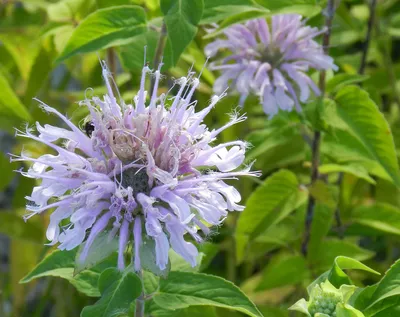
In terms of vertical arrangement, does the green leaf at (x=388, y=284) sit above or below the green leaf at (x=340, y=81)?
below

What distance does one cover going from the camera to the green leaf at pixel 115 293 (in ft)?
2.27

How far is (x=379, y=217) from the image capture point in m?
1.20

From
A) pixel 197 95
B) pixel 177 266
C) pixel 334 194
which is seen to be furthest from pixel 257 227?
pixel 197 95

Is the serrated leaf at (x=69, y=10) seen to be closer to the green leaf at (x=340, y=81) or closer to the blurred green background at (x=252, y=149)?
the blurred green background at (x=252, y=149)

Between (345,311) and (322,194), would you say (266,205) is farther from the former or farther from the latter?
(345,311)

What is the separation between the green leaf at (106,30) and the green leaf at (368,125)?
358mm

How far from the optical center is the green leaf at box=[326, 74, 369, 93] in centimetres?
104

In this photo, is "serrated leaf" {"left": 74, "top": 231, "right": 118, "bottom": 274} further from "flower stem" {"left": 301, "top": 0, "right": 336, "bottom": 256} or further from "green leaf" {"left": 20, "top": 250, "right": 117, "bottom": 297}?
"flower stem" {"left": 301, "top": 0, "right": 336, "bottom": 256}

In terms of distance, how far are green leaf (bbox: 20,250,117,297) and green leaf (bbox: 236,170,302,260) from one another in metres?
0.32

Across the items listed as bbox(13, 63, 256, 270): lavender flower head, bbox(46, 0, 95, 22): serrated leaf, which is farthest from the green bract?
bbox(46, 0, 95, 22): serrated leaf

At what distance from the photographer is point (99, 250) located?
2.36 feet

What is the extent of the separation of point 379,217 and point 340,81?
11.1 inches

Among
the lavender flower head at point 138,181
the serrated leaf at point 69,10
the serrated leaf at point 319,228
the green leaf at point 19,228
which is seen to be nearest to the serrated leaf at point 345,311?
the lavender flower head at point 138,181

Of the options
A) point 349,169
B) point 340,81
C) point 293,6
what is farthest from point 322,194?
point 293,6
